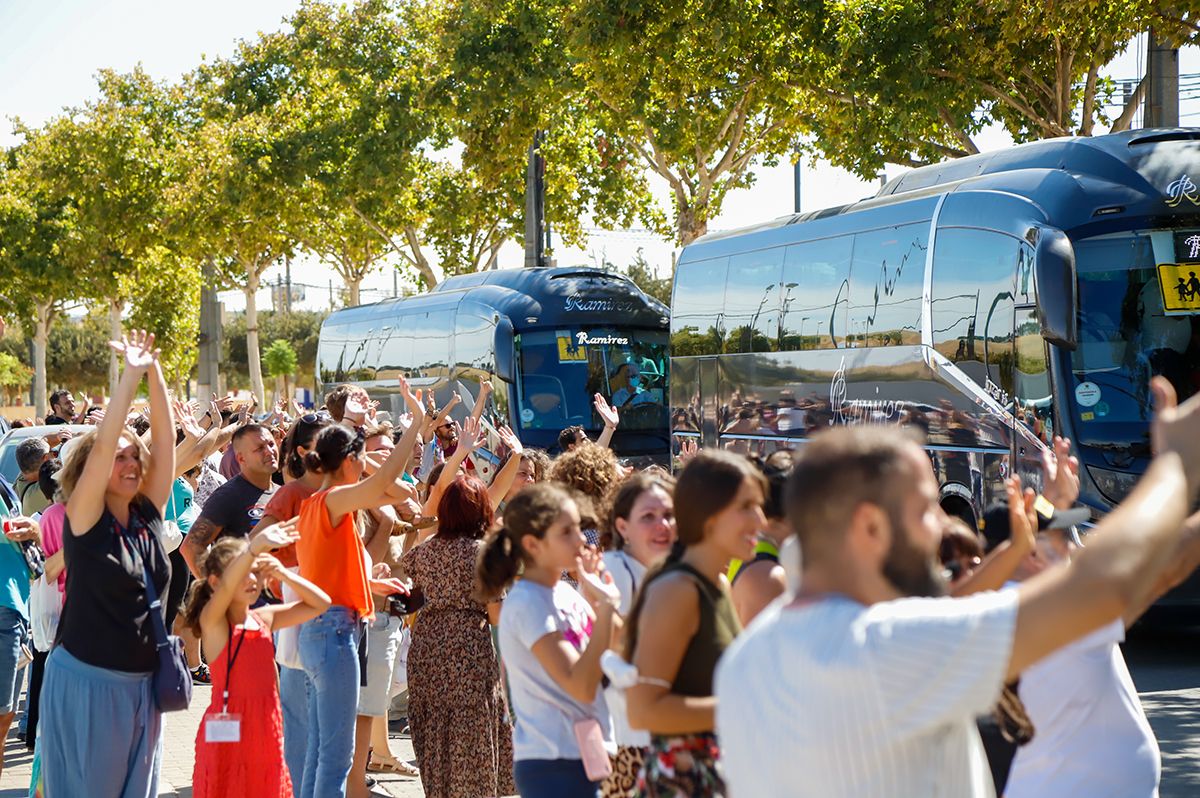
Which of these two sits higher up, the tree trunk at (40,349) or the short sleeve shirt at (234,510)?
the tree trunk at (40,349)

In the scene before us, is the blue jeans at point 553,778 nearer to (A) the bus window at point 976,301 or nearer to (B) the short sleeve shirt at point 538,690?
(B) the short sleeve shirt at point 538,690

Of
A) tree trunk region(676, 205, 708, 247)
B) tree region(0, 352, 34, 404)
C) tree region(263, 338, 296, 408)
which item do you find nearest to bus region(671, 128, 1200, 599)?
tree trunk region(676, 205, 708, 247)

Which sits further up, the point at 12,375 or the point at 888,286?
the point at 12,375

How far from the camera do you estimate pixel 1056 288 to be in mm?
11188

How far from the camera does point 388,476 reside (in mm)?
6242

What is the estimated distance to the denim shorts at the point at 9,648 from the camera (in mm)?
7688

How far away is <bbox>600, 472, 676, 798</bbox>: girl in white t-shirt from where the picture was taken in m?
4.55

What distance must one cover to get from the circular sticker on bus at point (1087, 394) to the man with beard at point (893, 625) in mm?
9399

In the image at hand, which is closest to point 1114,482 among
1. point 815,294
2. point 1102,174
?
point 1102,174

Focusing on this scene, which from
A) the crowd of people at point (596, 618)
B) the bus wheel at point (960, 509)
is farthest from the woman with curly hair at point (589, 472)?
the bus wheel at point (960, 509)

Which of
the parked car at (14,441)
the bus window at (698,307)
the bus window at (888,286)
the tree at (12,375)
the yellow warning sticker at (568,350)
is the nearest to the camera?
the parked car at (14,441)

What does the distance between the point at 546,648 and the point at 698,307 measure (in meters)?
13.7

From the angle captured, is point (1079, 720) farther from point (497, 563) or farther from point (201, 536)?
point (201, 536)

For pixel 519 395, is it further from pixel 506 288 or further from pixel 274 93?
pixel 274 93
